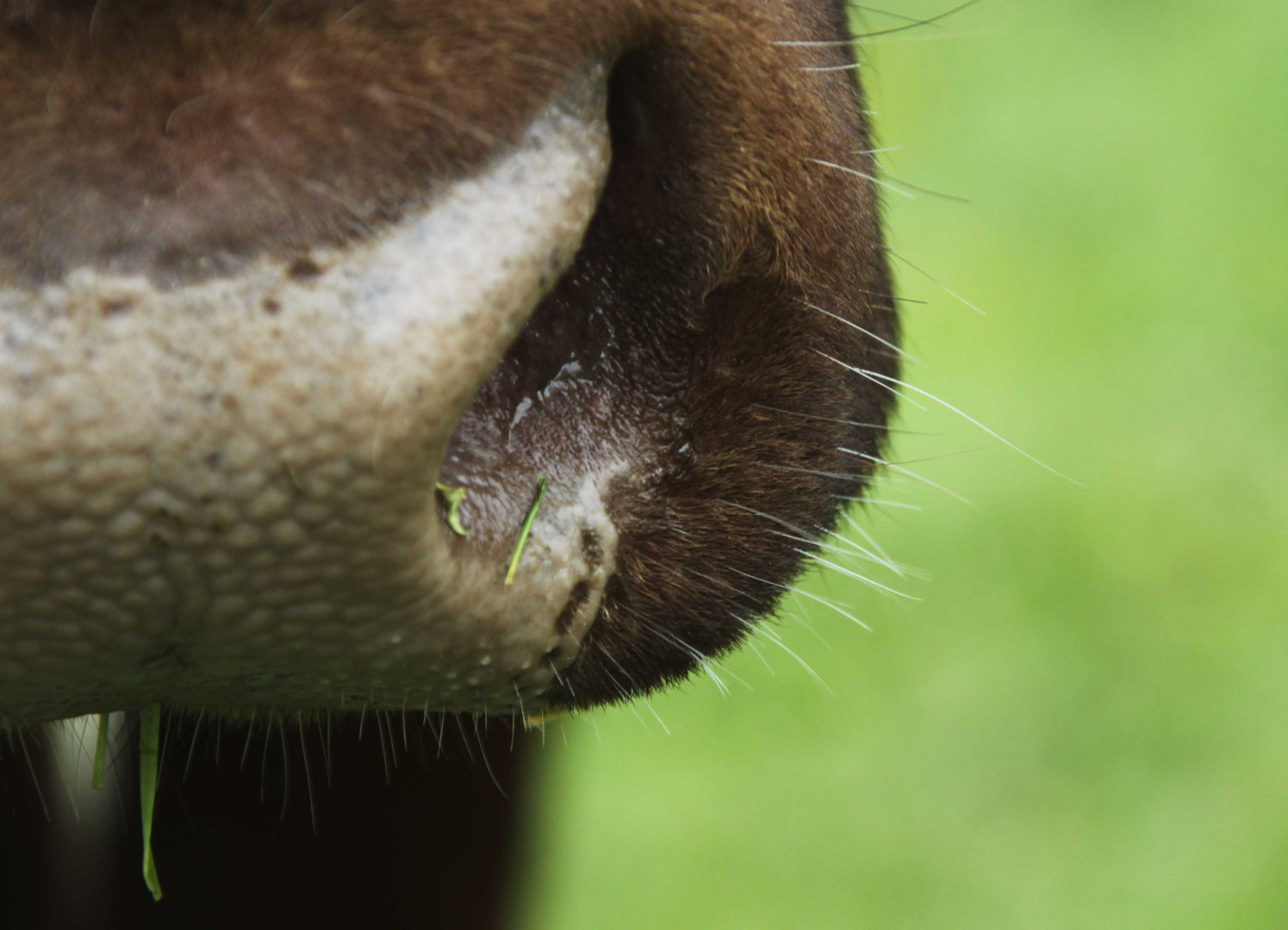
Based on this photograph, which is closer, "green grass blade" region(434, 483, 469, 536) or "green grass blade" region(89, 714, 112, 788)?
"green grass blade" region(434, 483, 469, 536)

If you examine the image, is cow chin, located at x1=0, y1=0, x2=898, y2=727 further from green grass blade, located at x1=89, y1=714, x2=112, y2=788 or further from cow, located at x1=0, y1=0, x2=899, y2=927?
green grass blade, located at x1=89, y1=714, x2=112, y2=788

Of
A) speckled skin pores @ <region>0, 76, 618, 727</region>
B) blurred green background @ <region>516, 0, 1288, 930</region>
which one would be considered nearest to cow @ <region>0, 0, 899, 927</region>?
speckled skin pores @ <region>0, 76, 618, 727</region>

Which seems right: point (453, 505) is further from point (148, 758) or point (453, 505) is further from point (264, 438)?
point (148, 758)

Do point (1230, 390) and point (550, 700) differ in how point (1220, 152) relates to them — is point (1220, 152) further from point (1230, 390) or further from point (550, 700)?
point (550, 700)

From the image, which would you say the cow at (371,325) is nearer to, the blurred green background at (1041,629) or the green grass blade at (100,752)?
the green grass blade at (100,752)

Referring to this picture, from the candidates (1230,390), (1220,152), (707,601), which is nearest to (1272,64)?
(1220,152)

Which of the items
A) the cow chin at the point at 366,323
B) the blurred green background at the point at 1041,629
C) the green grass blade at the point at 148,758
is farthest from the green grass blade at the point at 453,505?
the blurred green background at the point at 1041,629

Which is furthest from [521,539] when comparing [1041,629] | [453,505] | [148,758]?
[1041,629]

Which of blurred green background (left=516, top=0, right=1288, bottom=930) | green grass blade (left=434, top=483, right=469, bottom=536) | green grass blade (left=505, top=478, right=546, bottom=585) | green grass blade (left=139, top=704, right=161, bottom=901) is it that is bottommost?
blurred green background (left=516, top=0, right=1288, bottom=930)
